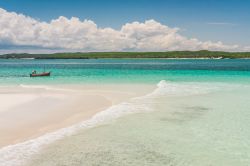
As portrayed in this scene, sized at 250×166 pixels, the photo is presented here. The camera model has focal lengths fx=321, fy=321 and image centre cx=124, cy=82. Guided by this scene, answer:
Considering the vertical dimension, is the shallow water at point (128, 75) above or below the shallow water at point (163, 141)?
below

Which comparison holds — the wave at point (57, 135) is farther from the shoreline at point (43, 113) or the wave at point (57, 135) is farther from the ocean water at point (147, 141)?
the shoreline at point (43, 113)

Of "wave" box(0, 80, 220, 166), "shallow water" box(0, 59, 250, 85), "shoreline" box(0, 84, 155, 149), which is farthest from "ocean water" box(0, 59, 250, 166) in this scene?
"shallow water" box(0, 59, 250, 85)

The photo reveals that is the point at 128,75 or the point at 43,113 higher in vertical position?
the point at 43,113

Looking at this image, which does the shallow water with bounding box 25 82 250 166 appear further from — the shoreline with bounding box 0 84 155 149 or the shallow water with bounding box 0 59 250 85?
the shallow water with bounding box 0 59 250 85

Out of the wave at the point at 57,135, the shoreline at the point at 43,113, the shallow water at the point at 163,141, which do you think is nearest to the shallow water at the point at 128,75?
the shoreline at the point at 43,113

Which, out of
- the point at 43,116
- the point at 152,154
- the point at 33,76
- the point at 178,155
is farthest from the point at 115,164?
the point at 33,76

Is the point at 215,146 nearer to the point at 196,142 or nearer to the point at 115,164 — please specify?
the point at 196,142

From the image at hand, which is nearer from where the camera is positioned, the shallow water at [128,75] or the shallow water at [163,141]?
the shallow water at [163,141]

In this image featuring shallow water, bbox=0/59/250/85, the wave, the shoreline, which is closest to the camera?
the wave

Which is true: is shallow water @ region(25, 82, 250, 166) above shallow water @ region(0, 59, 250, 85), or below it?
above

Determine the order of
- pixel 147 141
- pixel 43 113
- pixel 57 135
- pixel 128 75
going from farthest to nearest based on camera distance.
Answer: pixel 128 75 < pixel 43 113 < pixel 57 135 < pixel 147 141

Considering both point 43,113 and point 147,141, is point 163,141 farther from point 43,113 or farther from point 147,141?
point 43,113

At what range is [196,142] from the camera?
10.4 metres

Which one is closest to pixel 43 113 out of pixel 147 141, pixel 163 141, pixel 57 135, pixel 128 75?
pixel 57 135
